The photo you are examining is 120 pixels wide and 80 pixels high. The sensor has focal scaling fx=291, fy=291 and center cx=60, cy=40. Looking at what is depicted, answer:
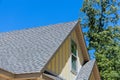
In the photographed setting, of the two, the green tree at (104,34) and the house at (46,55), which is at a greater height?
the green tree at (104,34)

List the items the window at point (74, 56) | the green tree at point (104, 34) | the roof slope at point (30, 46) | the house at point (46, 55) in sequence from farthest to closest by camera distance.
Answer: the green tree at point (104, 34), the window at point (74, 56), the roof slope at point (30, 46), the house at point (46, 55)

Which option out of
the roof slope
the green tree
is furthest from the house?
the green tree

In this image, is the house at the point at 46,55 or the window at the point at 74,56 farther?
the window at the point at 74,56

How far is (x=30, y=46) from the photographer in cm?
1173

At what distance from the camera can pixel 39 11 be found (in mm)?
23672

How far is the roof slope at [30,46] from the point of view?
31.7 ft

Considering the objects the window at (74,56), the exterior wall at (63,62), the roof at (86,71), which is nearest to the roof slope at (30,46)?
the exterior wall at (63,62)

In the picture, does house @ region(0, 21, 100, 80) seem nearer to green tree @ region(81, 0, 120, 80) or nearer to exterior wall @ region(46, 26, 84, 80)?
exterior wall @ region(46, 26, 84, 80)

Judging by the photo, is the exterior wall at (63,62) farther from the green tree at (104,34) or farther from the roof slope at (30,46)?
the green tree at (104,34)

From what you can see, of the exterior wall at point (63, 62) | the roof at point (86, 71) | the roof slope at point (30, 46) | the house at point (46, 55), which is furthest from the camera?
the roof at point (86, 71)

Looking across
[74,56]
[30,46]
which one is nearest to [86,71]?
[74,56]

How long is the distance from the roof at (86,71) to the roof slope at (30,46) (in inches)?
82.6

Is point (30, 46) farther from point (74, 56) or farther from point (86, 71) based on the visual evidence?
point (86, 71)

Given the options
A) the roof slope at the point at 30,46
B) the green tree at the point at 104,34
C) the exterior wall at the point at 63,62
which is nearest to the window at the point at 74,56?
the exterior wall at the point at 63,62
